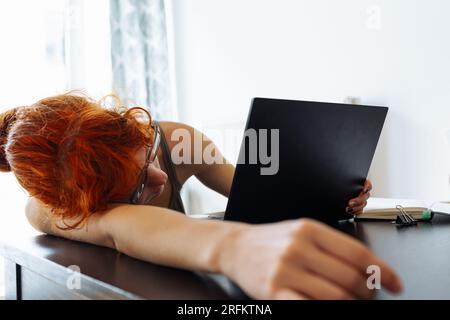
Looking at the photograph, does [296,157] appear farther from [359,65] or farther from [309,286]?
[359,65]

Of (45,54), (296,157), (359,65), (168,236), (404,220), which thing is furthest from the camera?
(45,54)

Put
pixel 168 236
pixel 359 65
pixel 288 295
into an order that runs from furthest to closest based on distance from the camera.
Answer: pixel 359 65 → pixel 168 236 → pixel 288 295

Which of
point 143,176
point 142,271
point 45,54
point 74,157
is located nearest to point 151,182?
point 143,176

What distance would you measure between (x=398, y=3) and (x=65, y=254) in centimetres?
167

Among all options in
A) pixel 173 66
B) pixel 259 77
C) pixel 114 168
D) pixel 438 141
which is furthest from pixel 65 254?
pixel 173 66

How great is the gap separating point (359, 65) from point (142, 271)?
66.6 inches

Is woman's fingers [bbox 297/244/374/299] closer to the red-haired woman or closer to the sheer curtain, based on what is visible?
the red-haired woman

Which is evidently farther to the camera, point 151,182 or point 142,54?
point 142,54

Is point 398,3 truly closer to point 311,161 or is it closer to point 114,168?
point 311,161

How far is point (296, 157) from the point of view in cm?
78

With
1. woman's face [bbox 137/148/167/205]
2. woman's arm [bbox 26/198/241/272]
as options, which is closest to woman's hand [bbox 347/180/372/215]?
woman's face [bbox 137/148/167/205]

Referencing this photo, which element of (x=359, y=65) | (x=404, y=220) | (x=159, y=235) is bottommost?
(x=404, y=220)

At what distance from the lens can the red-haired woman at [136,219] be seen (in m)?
0.39

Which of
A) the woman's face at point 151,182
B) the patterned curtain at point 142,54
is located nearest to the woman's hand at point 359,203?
the woman's face at point 151,182
